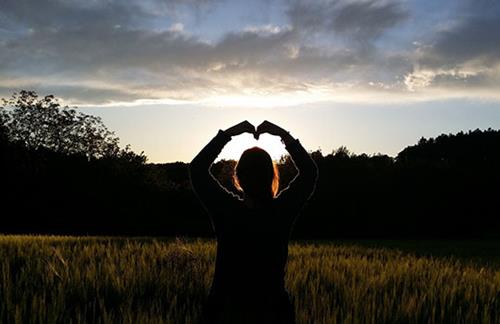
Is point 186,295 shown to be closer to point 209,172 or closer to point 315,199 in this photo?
point 209,172

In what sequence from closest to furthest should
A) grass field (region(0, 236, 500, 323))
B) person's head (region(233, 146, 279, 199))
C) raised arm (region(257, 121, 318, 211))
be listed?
person's head (region(233, 146, 279, 199)) < raised arm (region(257, 121, 318, 211)) < grass field (region(0, 236, 500, 323))

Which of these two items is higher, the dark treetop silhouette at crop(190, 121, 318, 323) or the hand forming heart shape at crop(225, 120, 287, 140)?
the hand forming heart shape at crop(225, 120, 287, 140)

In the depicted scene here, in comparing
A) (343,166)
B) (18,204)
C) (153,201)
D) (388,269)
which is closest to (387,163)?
(343,166)

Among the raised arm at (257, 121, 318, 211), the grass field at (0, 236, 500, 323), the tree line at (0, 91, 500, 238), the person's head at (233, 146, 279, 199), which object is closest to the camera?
the person's head at (233, 146, 279, 199)

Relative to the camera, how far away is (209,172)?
3652mm

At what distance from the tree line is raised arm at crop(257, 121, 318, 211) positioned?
25.2 meters

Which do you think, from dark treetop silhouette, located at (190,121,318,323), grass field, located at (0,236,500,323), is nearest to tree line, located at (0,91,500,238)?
grass field, located at (0,236,500,323)

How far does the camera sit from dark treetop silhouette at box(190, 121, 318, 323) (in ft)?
Result: 11.6

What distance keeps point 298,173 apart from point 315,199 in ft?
93.2

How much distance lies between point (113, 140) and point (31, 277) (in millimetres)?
46028

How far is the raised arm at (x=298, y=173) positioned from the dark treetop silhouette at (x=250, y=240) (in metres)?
0.01

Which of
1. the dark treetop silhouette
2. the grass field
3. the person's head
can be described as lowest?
the grass field

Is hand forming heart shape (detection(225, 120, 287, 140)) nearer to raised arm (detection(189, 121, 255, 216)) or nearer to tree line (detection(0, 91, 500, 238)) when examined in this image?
raised arm (detection(189, 121, 255, 216))

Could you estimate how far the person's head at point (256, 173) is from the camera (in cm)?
352
